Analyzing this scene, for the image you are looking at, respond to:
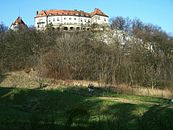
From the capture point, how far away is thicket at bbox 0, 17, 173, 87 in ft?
133

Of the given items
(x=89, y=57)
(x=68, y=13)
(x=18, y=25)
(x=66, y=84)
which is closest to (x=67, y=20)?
(x=68, y=13)

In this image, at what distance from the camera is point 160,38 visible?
64812 mm

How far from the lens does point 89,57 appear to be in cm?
4472

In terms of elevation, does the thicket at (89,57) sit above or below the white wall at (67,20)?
below

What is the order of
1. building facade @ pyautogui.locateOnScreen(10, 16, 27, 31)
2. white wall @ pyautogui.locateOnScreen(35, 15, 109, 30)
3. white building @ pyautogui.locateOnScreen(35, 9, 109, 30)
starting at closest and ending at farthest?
building facade @ pyautogui.locateOnScreen(10, 16, 27, 31) < white wall @ pyautogui.locateOnScreen(35, 15, 109, 30) < white building @ pyautogui.locateOnScreen(35, 9, 109, 30)

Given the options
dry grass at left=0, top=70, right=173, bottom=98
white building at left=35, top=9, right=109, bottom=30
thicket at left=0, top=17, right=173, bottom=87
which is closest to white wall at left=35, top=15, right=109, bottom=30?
white building at left=35, top=9, right=109, bottom=30

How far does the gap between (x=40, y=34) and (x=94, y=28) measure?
479 inches

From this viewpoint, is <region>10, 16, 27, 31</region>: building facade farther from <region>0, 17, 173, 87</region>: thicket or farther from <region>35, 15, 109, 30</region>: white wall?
<region>35, 15, 109, 30</region>: white wall

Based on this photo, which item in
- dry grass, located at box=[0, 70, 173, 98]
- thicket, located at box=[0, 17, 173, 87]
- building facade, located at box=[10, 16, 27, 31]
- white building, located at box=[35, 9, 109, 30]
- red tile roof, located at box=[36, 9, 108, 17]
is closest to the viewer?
dry grass, located at box=[0, 70, 173, 98]

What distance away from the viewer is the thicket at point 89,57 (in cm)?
4047

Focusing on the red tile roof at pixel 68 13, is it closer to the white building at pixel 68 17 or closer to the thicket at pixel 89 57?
the white building at pixel 68 17

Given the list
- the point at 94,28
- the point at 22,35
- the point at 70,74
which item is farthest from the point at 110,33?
the point at 70,74

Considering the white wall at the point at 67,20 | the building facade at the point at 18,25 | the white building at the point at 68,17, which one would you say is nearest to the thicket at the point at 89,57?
the building facade at the point at 18,25

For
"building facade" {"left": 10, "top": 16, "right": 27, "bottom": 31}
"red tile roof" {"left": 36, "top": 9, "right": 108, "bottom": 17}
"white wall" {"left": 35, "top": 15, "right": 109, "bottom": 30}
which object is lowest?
"building facade" {"left": 10, "top": 16, "right": 27, "bottom": 31}
